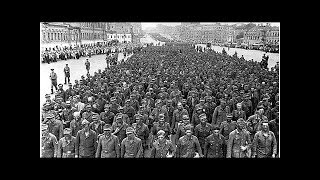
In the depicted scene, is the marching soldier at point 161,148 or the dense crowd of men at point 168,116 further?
the dense crowd of men at point 168,116

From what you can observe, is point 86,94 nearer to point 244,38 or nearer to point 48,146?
point 48,146

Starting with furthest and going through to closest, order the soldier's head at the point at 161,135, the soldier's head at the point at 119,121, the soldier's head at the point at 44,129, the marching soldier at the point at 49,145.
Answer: the soldier's head at the point at 44,129 < the soldier's head at the point at 119,121 < the marching soldier at the point at 49,145 < the soldier's head at the point at 161,135

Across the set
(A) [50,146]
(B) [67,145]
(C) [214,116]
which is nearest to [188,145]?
(C) [214,116]

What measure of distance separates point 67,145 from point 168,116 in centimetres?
310

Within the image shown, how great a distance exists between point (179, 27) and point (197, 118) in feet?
10.8

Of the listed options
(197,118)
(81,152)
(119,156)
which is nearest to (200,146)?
(197,118)

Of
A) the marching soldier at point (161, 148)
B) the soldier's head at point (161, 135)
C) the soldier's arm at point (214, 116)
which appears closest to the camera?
the soldier's head at point (161, 135)

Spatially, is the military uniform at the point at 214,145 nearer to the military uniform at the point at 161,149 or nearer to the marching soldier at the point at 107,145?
the military uniform at the point at 161,149

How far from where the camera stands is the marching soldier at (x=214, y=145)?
907cm

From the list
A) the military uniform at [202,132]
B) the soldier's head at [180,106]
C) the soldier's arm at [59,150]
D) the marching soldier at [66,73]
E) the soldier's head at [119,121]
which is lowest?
the soldier's arm at [59,150]

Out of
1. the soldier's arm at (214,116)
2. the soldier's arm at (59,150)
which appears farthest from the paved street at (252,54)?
the soldier's arm at (59,150)

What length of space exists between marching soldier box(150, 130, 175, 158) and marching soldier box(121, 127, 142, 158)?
1.15 ft

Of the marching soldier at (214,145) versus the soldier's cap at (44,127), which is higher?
the soldier's cap at (44,127)

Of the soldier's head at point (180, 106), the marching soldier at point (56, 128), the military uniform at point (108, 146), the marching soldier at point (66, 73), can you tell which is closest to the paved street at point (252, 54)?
the soldier's head at point (180, 106)
